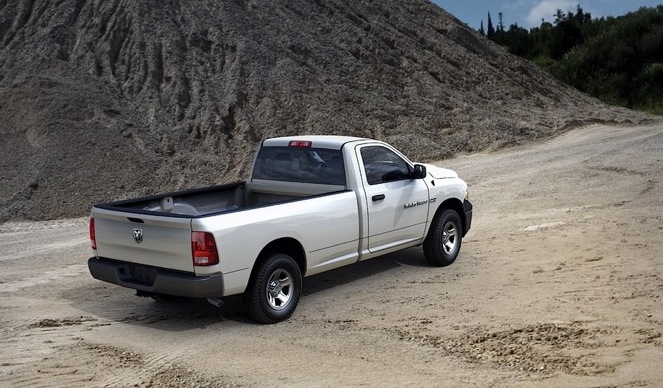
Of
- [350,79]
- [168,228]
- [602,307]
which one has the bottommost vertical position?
[602,307]

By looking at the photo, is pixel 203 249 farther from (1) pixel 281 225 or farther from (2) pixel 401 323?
(2) pixel 401 323

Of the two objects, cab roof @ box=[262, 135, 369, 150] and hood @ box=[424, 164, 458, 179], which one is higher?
cab roof @ box=[262, 135, 369, 150]

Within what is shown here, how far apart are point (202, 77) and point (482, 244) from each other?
55.1ft

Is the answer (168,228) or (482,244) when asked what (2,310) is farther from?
(482,244)

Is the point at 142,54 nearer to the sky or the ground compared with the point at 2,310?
nearer to the sky

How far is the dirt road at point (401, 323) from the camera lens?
284 inches

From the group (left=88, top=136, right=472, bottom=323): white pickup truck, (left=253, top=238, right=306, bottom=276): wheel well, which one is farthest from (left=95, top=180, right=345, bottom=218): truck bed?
(left=253, top=238, right=306, bottom=276): wheel well

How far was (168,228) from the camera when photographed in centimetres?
818

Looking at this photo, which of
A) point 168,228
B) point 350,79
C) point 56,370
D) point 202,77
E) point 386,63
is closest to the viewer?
point 56,370

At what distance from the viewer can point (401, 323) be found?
8602 mm

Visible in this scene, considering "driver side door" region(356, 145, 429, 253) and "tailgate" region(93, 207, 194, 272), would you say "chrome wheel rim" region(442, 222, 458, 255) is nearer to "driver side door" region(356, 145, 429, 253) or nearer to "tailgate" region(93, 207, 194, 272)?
"driver side door" region(356, 145, 429, 253)

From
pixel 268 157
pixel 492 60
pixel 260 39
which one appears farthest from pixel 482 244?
pixel 492 60

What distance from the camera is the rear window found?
32.4 feet

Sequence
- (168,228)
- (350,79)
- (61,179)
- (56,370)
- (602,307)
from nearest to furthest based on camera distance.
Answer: (56,370) → (168,228) → (602,307) → (61,179) → (350,79)
